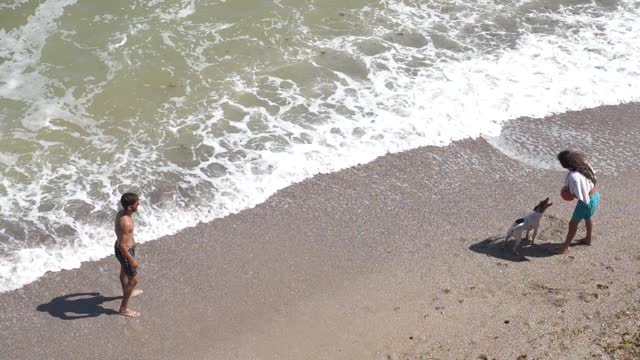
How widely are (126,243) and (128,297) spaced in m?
0.67

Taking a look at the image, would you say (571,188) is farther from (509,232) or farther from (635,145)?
(635,145)

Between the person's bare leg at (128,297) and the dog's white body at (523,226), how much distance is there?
449cm

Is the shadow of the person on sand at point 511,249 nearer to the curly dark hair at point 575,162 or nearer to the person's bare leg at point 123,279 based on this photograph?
the curly dark hair at point 575,162

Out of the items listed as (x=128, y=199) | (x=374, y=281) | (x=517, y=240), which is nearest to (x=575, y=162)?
(x=517, y=240)

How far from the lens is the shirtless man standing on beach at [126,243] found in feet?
25.2

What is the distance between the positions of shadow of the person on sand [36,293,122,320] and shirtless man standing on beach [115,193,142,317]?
43cm

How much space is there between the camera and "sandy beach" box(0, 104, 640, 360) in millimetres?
7719

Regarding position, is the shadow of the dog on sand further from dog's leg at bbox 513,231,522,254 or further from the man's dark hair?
the man's dark hair

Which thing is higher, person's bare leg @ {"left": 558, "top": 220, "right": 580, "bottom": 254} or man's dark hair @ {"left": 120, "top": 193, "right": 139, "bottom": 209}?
man's dark hair @ {"left": 120, "top": 193, "right": 139, "bottom": 209}

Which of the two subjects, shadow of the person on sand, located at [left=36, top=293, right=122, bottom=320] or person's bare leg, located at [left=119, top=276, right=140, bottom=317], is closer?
person's bare leg, located at [left=119, top=276, right=140, bottom=317]

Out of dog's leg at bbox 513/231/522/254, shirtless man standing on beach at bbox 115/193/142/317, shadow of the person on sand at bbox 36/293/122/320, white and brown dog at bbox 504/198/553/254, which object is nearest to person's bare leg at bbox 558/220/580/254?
white and brown dog at bbox 504/198/553/254

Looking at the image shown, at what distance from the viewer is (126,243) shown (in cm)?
777

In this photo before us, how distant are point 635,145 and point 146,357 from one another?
7.90m

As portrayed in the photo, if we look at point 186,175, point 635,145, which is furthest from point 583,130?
point 186,175
